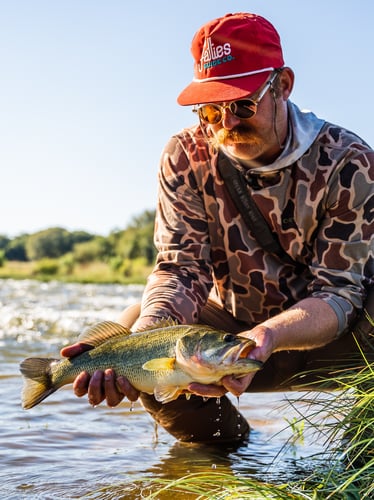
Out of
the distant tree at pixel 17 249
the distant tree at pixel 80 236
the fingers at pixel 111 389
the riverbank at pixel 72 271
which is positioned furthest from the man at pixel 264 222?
the distant tree at pixel 17 249

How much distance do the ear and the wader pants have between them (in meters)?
1.24

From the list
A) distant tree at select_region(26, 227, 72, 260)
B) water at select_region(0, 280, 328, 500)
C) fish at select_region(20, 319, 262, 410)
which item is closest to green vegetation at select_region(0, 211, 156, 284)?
distant tree at select_region(26, 227, 72, 260)

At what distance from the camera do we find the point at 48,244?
89.2 metres

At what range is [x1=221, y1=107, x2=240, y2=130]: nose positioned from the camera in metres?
4.17

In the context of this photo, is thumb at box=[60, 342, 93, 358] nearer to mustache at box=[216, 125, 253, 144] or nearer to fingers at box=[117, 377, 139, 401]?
fingers at box=[117, 377, 139, 401]

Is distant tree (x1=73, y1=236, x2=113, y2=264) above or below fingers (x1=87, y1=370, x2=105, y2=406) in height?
below

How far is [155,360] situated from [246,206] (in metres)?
1.39

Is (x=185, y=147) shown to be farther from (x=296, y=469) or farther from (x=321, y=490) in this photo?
(x=321, y=490)

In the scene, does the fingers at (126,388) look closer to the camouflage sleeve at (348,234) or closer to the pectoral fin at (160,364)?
the pectoral fin at (160,364)

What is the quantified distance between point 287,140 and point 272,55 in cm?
47

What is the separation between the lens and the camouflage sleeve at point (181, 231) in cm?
450

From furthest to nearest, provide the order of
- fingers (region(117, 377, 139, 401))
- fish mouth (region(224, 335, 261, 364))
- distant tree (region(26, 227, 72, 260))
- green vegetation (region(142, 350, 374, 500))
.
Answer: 1. distant tree (region(26, 227, 72, 260))
2. fingers (region(117, 377, 139, 401))
3. fish mouth (region(224, 335, 261, 364))
4. green vegetation (region(142, 350, 374, 500))

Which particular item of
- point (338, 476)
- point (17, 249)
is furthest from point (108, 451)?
point (17, 249)

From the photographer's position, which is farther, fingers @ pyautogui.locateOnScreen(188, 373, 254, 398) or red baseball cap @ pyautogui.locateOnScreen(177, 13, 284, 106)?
red baseball cap @ pyautogui.locateOnScreen(177, 13, 284, 106)
